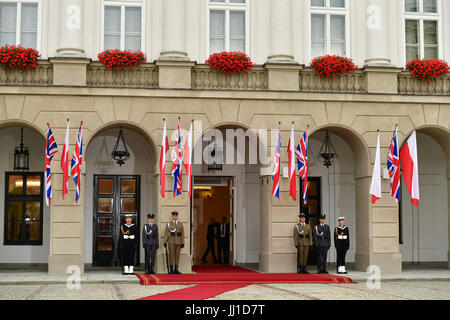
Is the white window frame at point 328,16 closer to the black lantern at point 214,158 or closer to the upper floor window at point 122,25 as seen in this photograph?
the black lantern at point 214,158

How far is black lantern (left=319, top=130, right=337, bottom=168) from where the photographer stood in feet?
79.1

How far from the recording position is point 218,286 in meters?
18.2

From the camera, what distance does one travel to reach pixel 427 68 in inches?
886

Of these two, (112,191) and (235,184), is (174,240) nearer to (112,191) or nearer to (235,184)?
(112,191)

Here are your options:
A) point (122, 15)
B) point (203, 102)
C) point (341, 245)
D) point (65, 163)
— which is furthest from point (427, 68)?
point (65, 163)

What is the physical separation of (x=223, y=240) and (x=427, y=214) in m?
6.89

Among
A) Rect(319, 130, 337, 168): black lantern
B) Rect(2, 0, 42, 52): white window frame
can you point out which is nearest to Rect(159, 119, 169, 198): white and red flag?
Rect(2, 0, 42, 52): white window frame

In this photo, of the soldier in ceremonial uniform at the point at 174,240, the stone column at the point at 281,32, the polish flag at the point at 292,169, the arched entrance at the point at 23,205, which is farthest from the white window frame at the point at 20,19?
the polish flag at the point at 292,169

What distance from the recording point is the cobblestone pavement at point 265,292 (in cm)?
1584

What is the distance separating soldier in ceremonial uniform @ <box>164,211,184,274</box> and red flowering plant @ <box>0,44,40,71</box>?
5.79 m

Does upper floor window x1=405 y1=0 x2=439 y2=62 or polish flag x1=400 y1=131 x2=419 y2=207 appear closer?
polish flag x1=400 y1=131 x2=419 y2=207

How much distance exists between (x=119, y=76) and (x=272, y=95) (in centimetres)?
440

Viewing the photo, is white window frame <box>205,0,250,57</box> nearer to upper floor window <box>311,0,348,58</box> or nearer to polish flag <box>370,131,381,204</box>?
upper floor window <box>311,0,348,58</box>

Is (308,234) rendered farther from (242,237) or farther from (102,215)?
(102,215)
